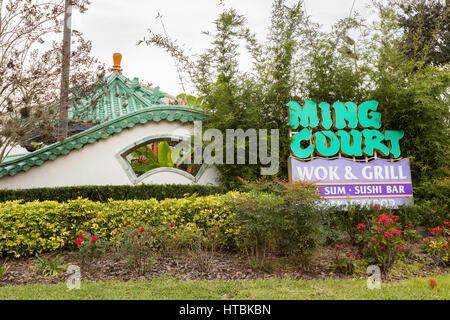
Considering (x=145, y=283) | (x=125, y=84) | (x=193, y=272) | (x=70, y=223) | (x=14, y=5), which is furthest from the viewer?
(x=125, y=84)

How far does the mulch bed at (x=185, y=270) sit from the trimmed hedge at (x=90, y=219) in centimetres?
30

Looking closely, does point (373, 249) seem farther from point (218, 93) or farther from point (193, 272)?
point (218, 93)

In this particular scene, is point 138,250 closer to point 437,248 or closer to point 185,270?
point 185,270

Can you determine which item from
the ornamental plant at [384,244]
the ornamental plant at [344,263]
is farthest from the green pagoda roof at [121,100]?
the ornamental plant at [384,244]

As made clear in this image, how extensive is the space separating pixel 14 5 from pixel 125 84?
207 inches

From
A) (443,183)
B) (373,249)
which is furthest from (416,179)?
(373,249)

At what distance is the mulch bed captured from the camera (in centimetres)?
507

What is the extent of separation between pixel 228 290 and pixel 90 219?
3093mm

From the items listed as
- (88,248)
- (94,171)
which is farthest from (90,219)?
(94,171)

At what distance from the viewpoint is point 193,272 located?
5289 mm

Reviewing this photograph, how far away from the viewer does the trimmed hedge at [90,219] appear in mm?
5746

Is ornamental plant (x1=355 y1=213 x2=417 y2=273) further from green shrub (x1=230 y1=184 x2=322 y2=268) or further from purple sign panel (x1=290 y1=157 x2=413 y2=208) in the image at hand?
purple sign panel (x1=290 y1=157 x2=413 y2=208)

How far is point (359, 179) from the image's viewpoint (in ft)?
25.4

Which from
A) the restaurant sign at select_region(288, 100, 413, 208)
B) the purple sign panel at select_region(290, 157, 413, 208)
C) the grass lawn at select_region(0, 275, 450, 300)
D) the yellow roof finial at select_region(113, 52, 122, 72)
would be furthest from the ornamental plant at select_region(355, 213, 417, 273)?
the yellow roof finial at select_region(113, 52, 122, 72)
